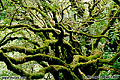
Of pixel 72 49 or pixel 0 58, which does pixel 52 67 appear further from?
pixel 72 49

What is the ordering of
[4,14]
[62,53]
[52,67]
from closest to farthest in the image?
1. [52,67]
2. [4,14]
3. [62,53]

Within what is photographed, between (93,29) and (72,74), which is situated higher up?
(93,29)

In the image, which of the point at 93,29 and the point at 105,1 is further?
the point at 105,1

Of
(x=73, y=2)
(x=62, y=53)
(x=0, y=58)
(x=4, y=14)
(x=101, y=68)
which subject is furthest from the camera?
(x=73, y=2)

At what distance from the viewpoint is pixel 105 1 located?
23.7 feet

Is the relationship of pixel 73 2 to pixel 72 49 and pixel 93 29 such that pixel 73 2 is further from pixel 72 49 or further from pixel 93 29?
pixel 72 49

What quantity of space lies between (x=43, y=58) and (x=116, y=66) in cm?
203

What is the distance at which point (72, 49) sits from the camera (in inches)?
245

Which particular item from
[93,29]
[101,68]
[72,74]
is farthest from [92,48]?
[72,74]

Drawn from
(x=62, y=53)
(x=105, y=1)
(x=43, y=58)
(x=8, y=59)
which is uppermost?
(x=105, y=1)

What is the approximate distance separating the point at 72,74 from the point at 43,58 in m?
1.10

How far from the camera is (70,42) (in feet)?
22.0

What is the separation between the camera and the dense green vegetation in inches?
162

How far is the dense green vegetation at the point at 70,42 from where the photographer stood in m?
4.12
